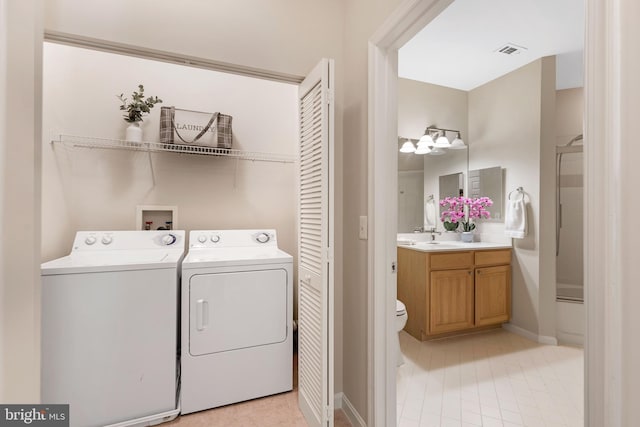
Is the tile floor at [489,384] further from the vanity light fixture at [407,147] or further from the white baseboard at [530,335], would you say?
the vanity light fixture at [407,147]

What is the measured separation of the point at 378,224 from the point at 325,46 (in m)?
1.18

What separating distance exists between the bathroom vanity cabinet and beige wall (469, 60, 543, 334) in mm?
137

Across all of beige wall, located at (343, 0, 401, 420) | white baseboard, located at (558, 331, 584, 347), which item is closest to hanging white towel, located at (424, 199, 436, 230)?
white baseboard, located at (558, 331, 584, 347)

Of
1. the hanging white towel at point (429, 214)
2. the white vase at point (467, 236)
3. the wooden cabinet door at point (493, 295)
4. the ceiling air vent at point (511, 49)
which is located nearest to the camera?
the ceiling air vent at point (511, 49)

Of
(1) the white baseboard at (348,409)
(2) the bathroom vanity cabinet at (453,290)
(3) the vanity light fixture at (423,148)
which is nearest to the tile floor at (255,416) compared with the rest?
(1) the white baseboard at (348,409)

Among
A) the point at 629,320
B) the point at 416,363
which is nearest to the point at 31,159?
the point at 629,320

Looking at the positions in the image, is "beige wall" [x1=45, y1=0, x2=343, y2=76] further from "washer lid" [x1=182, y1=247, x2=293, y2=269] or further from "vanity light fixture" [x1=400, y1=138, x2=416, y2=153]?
"vanity light fixture" [x1=400, y1=138, x2=416, y2=153]

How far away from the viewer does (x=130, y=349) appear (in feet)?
5.08

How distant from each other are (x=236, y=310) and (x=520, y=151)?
9.81 feet

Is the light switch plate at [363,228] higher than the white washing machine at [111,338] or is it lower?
higher

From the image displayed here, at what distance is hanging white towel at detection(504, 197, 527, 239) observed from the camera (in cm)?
270

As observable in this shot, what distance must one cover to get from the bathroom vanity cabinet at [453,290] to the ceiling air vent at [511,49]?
6.05ft

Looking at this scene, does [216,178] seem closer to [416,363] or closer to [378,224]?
[378,224]

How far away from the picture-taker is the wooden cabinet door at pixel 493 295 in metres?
2.74
